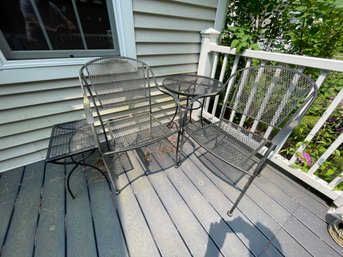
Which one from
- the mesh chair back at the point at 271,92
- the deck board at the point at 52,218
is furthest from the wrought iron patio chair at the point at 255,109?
the deck board at the point at 52,218

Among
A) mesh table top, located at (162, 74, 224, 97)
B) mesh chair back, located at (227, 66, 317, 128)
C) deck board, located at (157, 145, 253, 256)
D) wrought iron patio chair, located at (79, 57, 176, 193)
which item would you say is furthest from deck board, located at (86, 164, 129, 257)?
mesh chair back, located at (227, 66, 317, 128)

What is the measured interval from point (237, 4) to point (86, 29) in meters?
1.81

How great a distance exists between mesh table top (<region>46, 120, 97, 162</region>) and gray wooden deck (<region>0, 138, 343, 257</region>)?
391 millimetres

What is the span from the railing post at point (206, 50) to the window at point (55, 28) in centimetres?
97

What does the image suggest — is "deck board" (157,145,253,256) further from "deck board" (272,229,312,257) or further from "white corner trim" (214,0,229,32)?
"white corner trim" (214,0,229,32)

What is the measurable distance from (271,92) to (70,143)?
1.60 metres

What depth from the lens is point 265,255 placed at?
997 mm

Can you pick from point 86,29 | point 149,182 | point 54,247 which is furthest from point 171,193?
point 86,29

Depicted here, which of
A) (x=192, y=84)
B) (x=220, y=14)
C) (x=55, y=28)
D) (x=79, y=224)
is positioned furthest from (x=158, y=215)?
(x=220, y=14)

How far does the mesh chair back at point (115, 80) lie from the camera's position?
1.35 meters

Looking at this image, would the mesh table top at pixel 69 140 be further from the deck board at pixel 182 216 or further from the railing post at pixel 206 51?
the railing post at pixel 206 51

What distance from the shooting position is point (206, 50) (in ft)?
5.98

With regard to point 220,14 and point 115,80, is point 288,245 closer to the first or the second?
point 115,80

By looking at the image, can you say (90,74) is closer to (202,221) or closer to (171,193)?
(171,193)
